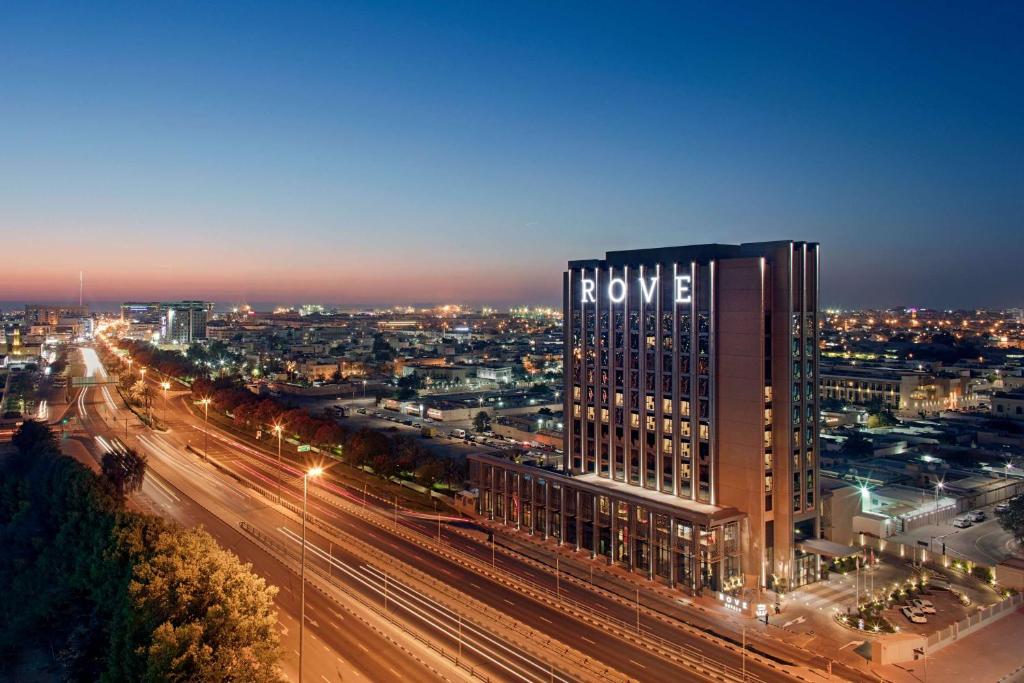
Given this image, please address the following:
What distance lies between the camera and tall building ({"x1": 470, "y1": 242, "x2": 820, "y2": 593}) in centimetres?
4638

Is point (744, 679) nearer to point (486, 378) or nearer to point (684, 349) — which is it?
point (684, 349)

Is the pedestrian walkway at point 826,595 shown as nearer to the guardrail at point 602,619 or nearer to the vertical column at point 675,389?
the guardrail at point 602,619

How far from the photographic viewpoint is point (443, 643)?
37.8 m

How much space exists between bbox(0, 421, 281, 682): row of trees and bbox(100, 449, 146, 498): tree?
883mm

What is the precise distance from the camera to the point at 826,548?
46.3 m

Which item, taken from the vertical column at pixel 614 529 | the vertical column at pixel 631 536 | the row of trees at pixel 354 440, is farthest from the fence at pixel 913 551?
the row of trees at pixel 354 440

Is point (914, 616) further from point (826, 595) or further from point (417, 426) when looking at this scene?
point (417, 426)

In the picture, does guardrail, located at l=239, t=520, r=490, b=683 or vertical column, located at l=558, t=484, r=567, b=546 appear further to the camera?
vertical column, located at l=558, t=484, r=567, b=546

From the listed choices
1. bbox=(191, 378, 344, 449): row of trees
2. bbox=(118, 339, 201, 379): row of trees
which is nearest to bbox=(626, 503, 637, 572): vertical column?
bbox=(191, 378, 344, 449): row of trees

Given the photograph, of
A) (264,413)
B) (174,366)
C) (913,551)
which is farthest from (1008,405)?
(174,366)

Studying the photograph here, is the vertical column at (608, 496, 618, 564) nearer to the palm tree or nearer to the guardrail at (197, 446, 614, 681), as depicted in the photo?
the guardrail at (197, 446, 614, 681)

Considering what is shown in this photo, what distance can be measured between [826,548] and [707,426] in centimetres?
1073

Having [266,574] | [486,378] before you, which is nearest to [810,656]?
[266,574]

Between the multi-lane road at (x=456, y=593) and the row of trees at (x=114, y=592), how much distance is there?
5.46 m
